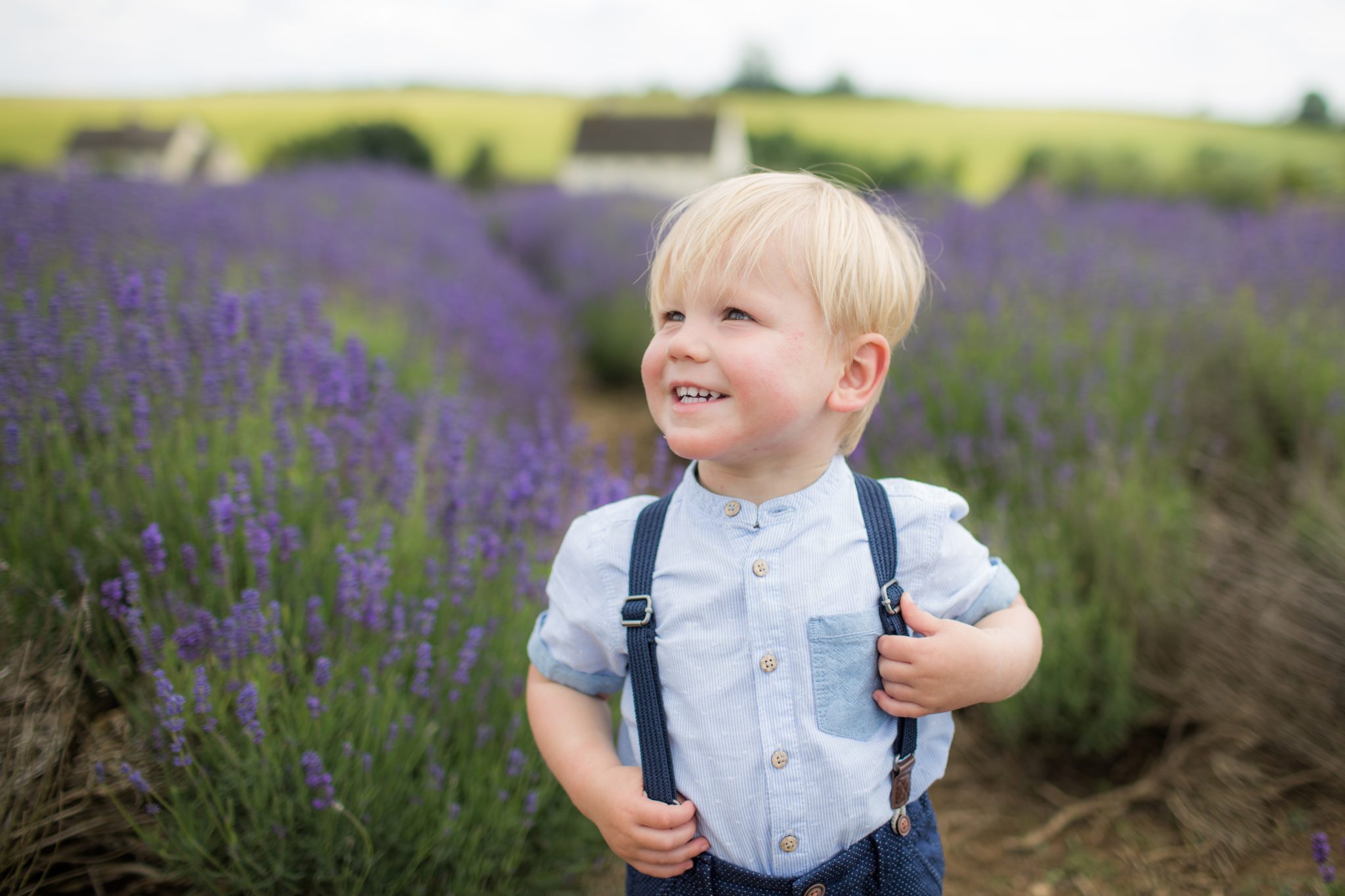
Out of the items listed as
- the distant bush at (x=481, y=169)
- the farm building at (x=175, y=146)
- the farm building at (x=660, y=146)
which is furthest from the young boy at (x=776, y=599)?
the farm building at (x=660, y=146)

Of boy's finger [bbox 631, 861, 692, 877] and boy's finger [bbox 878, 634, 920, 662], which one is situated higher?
boy's finger [bbox 878, 634, 920, 662]

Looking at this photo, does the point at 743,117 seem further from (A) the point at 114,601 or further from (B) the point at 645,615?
(B) the point at 645,615

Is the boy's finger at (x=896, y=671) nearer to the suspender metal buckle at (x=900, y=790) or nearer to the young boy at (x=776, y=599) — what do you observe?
the young boy at (x=776, y=599)

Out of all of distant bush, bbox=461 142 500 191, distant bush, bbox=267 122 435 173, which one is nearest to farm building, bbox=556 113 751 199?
distant bush, bbox=461 142 500 191

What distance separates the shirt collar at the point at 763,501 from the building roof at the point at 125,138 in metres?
29.8

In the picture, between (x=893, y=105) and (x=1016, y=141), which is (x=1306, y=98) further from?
(x=893, y=105)

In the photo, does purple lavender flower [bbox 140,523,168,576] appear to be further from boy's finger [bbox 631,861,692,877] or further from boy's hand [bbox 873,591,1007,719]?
boy's hand [bbox 873,591,1007,719]

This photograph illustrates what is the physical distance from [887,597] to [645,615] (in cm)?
33

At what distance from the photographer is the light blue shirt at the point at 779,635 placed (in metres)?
1.10

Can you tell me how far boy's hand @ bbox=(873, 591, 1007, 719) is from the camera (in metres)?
1.09

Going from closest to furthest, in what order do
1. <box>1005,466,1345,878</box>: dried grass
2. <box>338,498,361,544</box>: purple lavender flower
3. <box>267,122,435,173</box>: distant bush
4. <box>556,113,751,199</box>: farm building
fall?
<box>338,498,361,544</box>: purple lavender flower, <box>1005,466,1345,878</box>: dried grass, <box>267,122,435,173</box>: distant bush, <box>556,113,751,199</box>: farm building

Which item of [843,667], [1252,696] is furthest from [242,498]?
[1252,696]

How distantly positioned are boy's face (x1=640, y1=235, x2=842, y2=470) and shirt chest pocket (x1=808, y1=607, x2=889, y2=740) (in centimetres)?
25

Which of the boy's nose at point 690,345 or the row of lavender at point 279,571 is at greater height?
the boy's nose at point 690,345
